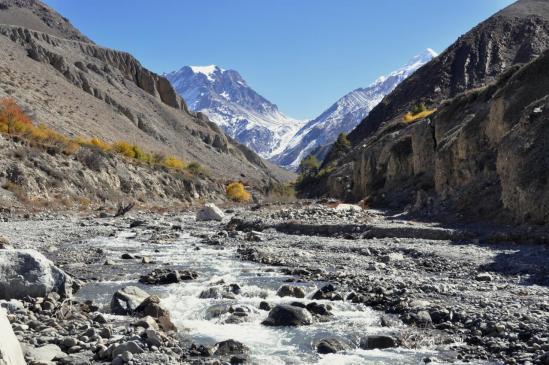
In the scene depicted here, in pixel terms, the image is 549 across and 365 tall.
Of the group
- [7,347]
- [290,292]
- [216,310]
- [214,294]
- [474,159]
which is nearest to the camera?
[7,347]

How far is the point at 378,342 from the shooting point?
34.2 feet

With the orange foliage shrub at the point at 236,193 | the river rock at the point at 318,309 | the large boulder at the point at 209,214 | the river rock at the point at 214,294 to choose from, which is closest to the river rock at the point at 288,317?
the river rock at the point at 318,309

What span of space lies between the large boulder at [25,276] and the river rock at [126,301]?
4.32 feet

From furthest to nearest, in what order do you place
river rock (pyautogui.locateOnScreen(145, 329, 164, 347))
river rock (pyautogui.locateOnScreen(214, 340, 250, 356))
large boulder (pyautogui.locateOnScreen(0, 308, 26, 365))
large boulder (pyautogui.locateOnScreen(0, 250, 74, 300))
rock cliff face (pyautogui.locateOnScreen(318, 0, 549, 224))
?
rock cliff face (pyautogui.locateOnScreen(318, 0, 549, 224)) < large boulder (pyautogui.locateOnScreen(0, 250, 74, 300)) < river rock (pyautogui.locateOnScreen(214, 340, 250, 356)) < river rock (pyautogui.locateOnScreen(145, 329, 164, 347)) < large boulder (pyautogui.locateOnScreen(0, 308, 26, 365))

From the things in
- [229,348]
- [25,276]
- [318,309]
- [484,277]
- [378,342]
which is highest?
[484,277]

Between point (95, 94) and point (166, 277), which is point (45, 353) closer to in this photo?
point (166, 277)

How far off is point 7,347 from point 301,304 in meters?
8.44

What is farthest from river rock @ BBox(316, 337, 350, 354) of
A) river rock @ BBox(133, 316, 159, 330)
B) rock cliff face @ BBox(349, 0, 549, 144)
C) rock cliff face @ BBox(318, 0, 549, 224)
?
rock cliff face @ BBox(349, 0, 549, 144)

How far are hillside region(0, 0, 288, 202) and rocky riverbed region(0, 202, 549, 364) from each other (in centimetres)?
6561

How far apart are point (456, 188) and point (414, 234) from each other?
962 cm

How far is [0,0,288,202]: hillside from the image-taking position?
300ft

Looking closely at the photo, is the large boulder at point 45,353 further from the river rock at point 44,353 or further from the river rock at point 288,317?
the river rock at point 288,317

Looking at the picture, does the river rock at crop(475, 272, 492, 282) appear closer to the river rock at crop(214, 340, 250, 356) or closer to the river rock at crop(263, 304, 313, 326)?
the river rock at crop(263, 304, 313, 326)

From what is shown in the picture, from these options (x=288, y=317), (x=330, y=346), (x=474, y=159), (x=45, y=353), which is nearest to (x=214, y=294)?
(x=288, y=317)
